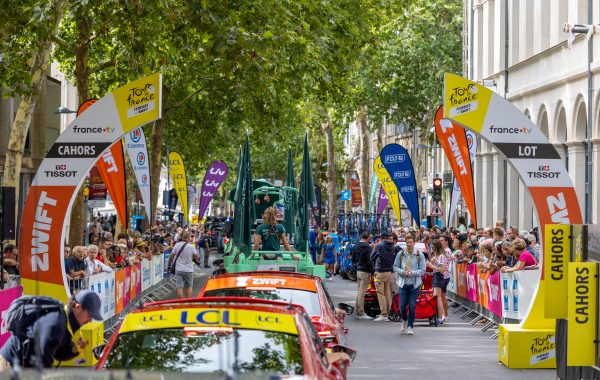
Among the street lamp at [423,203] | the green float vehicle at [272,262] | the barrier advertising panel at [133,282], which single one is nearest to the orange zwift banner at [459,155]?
the green float vehicle at [272,262]

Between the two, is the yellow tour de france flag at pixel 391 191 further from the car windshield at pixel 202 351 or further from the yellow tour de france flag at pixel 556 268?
the car windshield at pixel 202 351

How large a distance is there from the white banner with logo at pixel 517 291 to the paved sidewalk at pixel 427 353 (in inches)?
23.7

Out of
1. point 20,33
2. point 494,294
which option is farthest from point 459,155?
point 20,33

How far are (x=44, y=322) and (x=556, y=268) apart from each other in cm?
745

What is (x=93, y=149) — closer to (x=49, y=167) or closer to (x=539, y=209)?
(x=49, y=167)

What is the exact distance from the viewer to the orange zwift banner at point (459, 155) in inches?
960

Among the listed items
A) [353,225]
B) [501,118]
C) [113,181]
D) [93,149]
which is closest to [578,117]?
[353,225]

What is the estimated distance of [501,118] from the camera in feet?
55.7

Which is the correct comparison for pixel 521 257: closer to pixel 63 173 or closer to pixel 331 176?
pixel 63 173

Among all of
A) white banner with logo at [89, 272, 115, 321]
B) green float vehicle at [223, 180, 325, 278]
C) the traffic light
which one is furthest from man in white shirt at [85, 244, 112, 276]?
the traffic light

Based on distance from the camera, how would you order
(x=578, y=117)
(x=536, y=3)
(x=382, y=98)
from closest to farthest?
1. (x=578, y=117)
2. (x=536, y=3)
3. (x=382, y=98)

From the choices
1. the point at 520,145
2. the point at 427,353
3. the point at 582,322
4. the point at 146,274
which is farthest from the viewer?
the point at 146,274

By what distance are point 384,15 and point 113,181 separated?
17.2 m

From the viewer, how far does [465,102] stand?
1706 centimetres
